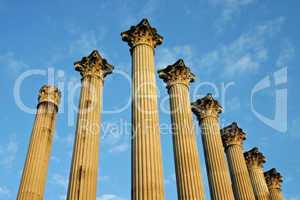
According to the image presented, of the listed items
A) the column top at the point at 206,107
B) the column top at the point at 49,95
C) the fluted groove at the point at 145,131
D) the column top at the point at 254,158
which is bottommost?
the fluted groove at the point at 145,131

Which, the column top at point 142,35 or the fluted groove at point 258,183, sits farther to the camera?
the fluted groove at point 258,183

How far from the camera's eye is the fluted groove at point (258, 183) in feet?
143

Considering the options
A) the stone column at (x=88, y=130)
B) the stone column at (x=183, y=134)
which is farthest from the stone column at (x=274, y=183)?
the stone column at (x=88, y=130)

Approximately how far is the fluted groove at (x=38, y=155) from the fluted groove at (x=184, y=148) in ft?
41.5

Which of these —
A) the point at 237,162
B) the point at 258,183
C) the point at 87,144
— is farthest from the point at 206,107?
the point at 87,144

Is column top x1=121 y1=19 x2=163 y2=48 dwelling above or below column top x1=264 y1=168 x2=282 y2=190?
above

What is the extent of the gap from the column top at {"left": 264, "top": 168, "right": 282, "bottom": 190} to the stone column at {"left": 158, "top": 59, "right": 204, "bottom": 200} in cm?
2359

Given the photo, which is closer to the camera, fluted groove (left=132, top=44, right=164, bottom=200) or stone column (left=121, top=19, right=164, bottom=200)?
fluted groove (left=132, top=44, right=164, bottom=200)

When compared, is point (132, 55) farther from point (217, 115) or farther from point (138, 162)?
point (217, 115)

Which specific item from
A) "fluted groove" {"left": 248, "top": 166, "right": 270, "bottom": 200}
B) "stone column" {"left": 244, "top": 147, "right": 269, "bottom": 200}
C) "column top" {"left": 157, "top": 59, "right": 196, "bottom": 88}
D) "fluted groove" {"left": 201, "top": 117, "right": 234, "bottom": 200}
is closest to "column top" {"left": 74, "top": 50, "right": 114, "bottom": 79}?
"column top" {"left": 157, "top": 59, "right": 196, "bottom": 88}

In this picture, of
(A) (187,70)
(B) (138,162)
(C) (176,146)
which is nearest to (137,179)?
(B) (138,162)

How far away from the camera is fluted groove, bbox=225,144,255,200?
122 feet

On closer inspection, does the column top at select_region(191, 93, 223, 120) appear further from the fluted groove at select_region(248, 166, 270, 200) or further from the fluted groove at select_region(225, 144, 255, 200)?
the fluted groove at select_region(248, 166, 270, 200)

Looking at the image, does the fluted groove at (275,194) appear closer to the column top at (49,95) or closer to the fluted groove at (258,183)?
the fluted groove at (258,183)
